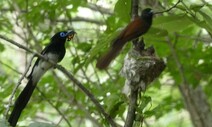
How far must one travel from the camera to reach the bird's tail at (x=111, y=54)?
1059 millimetres

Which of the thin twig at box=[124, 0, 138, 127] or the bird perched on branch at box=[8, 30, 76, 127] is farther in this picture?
the bird perched on branch at box=[8, 30, 76, 127]

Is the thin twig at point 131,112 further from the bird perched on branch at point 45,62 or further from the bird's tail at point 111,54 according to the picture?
the bird perched on branch at point 45,62

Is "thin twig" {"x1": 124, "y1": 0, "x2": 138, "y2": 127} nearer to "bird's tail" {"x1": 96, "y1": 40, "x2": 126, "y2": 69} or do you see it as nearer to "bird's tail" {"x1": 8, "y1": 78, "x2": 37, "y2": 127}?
"bird's tail" {"x1": 96, "y1": 40, "x2": 126, "y2": 69}

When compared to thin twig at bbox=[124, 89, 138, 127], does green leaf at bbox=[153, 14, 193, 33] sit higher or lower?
higher

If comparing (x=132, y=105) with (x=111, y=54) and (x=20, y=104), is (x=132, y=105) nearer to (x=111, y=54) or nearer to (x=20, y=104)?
(x=111, y=54)

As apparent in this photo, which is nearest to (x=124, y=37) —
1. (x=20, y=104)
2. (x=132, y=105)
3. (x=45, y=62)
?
(x=132, y=105)

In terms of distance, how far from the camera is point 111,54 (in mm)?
1093

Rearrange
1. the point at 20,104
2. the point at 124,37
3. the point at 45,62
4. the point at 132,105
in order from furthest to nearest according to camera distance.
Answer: the point at 45,62 < the point at 20,104 < the point at 132,105 < the point at 124,37

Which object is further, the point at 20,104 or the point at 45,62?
the point at 45,62

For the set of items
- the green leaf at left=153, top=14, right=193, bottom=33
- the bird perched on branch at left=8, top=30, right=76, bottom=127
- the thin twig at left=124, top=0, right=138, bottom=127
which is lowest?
the thin twig at left=124, top=0, right=138, bottom=127

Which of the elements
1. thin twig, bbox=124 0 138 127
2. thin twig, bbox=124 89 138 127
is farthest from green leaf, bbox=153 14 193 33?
thin twig, bbox=124 89 138 127

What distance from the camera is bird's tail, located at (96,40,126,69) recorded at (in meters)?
1.06

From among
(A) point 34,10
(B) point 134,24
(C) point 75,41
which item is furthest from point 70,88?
(B) point 134,24

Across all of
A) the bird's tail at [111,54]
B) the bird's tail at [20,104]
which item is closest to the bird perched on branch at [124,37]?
the bird's tail at [111,54]
